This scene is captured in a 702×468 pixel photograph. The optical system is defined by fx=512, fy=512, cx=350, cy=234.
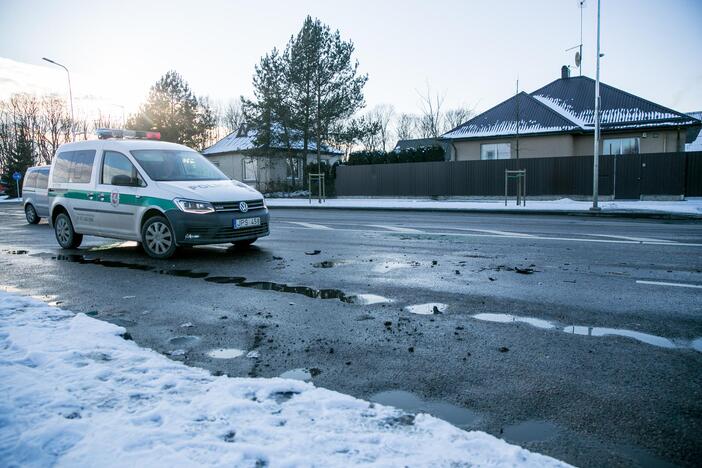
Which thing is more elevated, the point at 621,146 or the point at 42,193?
the point at 621,146

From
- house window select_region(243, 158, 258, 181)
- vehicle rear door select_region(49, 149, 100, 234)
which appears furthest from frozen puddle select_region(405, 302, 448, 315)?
house window select_region(243, 158, 258, 181)

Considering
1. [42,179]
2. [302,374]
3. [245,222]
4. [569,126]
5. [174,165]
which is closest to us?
[302,374]

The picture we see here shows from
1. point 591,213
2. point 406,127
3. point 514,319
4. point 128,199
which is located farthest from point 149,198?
point 406,127

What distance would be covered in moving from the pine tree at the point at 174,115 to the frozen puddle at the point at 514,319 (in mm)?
46562

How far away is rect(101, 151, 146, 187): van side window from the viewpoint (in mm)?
8977

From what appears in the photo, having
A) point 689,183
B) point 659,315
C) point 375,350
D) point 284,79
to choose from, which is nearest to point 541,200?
point 689,183

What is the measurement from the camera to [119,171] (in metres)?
9.23

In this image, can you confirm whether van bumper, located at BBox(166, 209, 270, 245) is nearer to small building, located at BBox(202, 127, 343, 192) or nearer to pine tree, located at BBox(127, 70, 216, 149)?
small building, located at BBox(202, 127, 343, 192)

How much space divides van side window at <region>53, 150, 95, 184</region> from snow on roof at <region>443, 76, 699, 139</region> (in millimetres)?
25341

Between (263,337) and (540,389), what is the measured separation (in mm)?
2261

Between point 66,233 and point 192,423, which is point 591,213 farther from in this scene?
point 192,423

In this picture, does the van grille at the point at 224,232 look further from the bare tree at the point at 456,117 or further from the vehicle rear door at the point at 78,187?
the bare tree at the point at 456,117

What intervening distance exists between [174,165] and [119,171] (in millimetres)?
960

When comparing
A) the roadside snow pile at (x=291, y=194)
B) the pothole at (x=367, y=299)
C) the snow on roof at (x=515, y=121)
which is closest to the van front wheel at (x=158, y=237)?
the pothole at (x=367, y=299)
